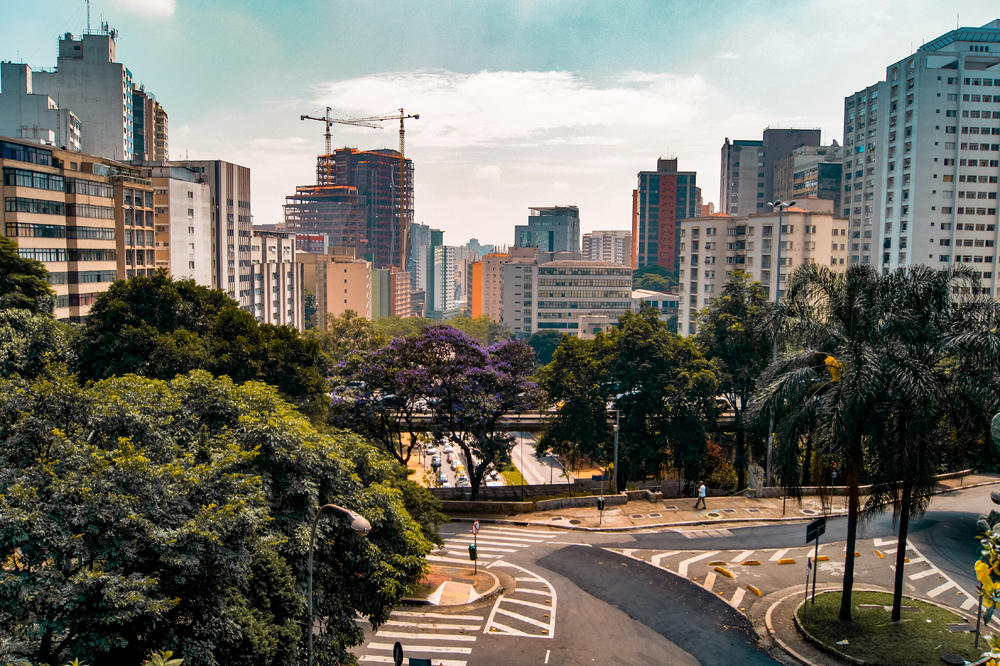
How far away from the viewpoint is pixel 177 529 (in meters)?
15.1

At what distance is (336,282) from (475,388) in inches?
5160

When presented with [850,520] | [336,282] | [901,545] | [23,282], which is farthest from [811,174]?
[23,282]

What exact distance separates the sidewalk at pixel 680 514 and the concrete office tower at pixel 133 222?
139ft

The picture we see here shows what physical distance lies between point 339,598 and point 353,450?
557cm

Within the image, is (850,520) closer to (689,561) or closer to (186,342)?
(689,561)

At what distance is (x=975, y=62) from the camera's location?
336 feet

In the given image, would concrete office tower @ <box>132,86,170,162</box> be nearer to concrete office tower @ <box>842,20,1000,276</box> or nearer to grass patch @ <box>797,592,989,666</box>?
concrete office tower @ <box>842,20,1000,276</box>

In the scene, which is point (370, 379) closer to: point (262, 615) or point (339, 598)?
point (339, 598)

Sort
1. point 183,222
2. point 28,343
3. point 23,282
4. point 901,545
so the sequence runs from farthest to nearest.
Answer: point 183,222 < point 23,282 < point 28,343 < point 901,545

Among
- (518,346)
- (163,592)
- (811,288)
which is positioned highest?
(811,288)

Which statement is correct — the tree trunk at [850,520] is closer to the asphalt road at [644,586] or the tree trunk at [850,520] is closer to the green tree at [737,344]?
the asphalt road at [644,586]

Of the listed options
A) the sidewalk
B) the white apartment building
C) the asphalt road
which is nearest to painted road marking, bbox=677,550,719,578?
the asphalt road

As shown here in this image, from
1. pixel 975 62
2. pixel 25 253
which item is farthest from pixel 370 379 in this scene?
pixel 975 62

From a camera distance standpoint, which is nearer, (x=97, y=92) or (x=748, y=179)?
(x=97, y=92)
